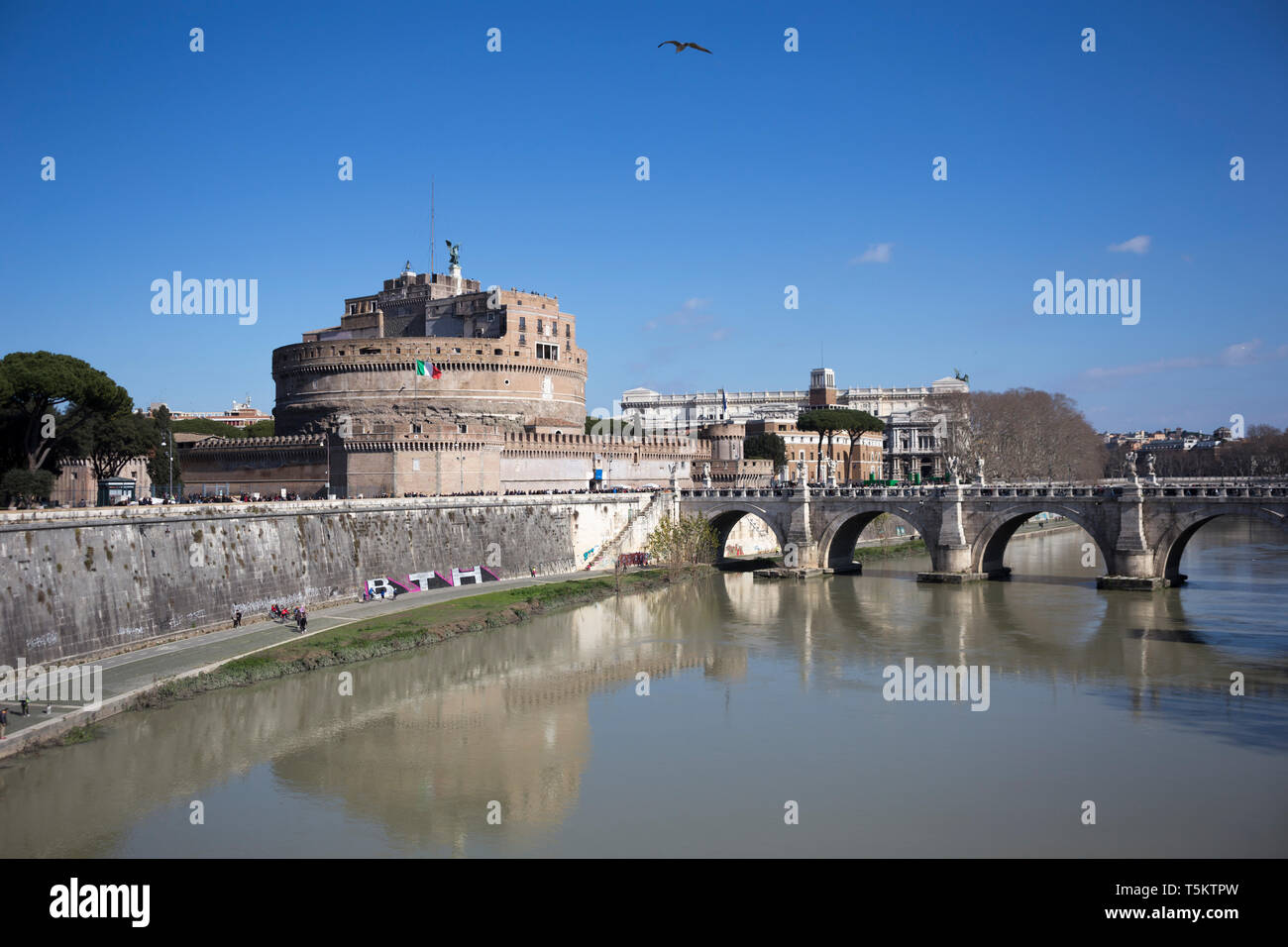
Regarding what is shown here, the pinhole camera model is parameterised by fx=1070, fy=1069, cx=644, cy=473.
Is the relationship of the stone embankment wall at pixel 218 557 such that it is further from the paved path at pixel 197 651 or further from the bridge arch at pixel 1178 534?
the bridge arch at pixel 1178 534

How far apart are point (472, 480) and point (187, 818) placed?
31.0 meters

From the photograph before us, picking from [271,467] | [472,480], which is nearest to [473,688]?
[472,480]

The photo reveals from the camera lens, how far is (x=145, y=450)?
43.2m

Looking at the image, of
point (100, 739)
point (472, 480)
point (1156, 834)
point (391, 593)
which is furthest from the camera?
point (472, 480)

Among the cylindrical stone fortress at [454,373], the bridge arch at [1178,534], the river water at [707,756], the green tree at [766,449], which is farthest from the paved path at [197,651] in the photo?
the green tree at [766,449]

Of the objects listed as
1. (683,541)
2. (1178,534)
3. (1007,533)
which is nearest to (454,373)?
(683,541)

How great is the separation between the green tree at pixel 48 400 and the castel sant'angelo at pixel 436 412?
1101 cm

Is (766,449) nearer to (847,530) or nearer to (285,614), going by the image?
(847,530)

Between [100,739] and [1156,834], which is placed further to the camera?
[100,739]

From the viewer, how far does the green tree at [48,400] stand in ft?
115

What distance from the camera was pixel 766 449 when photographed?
75250 millimetres

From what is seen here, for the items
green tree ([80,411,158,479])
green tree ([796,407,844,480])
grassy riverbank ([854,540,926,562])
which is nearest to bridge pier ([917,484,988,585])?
grassy riverbank ([854,540,926,562])
